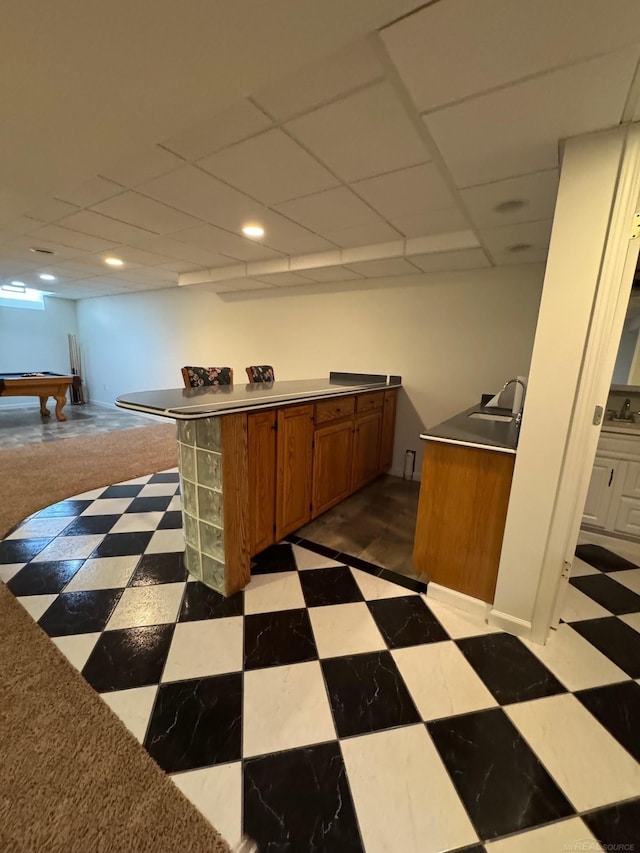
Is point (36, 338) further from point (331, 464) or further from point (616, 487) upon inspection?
point (616, 487)

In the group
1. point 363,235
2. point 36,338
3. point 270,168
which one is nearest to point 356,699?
point 270,168

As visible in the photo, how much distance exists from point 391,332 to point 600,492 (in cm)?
226

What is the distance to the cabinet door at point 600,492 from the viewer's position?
234cm

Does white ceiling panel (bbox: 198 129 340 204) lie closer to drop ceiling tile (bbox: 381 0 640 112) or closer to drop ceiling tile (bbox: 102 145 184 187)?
drop ceiling tile (bbox: 102 145 184 187)

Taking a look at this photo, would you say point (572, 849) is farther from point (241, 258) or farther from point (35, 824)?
point (241, 258)

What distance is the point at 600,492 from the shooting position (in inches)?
93.7

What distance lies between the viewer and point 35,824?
34.3 inches

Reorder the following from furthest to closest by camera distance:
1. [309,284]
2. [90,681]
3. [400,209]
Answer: [309,284] < [400,209] < [90,681]

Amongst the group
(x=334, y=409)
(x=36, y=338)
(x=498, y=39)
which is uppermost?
(x=498, y=39)

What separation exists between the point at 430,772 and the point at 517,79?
2156 millimetres

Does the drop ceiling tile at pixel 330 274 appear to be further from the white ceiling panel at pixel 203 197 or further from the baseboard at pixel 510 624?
the baseboard at pixel 510 624

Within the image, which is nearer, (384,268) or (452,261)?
(452,261)

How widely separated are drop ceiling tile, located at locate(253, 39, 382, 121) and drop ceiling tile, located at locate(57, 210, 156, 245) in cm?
191

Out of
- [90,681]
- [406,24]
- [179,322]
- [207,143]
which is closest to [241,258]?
[207,143]
